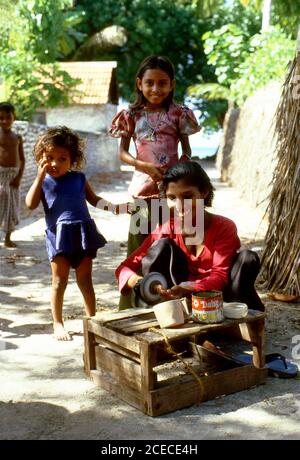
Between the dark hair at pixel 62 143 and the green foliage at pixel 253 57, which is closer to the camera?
the dark hair at pixel 62 143

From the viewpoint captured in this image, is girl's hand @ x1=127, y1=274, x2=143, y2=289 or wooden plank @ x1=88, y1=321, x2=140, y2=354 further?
girl's hand @ x1=127, y1=274, x2=143, y2=289

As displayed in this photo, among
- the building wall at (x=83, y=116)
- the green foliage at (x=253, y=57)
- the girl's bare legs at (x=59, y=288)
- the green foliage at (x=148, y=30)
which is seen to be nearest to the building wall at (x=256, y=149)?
the green foliage at (x=253, y=57)

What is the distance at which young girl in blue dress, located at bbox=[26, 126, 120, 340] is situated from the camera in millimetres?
3701

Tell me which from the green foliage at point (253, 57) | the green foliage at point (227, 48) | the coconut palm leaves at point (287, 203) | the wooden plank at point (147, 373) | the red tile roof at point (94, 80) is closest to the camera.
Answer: the wooden plank at point (147, 373)

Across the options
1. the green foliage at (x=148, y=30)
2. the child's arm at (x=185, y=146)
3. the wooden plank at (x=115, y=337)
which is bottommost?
the wooden plank at (x=115, y=337)

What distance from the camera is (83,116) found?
2327 centimetres

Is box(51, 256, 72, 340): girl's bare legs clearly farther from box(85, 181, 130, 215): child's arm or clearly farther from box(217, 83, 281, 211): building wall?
box(217, 83, 281, 211): building wall

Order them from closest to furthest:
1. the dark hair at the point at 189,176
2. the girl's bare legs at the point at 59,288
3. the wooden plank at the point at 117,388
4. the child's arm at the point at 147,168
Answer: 1. the wooden plank at the point at 117,388
2. the dark hair at the point at 189,176
3. the child's arm at the point at 147,168
4. the girl's bare legs at the point at 59,288

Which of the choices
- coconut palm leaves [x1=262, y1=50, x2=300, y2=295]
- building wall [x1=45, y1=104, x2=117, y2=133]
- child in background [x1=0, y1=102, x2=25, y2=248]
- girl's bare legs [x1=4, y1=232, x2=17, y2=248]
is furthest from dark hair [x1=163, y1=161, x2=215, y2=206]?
building wall [x1=45, y1=104, x2=117, y2=133]

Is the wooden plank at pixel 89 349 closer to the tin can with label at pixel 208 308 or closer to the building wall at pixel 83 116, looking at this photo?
the tin can with label at pixel 208 308

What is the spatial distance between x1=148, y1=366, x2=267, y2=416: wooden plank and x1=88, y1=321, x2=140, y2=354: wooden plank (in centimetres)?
23

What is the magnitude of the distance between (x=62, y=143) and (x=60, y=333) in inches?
48.5

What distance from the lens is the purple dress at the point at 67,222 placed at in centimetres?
373

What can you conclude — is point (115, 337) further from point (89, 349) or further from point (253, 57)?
point (253, 57)
